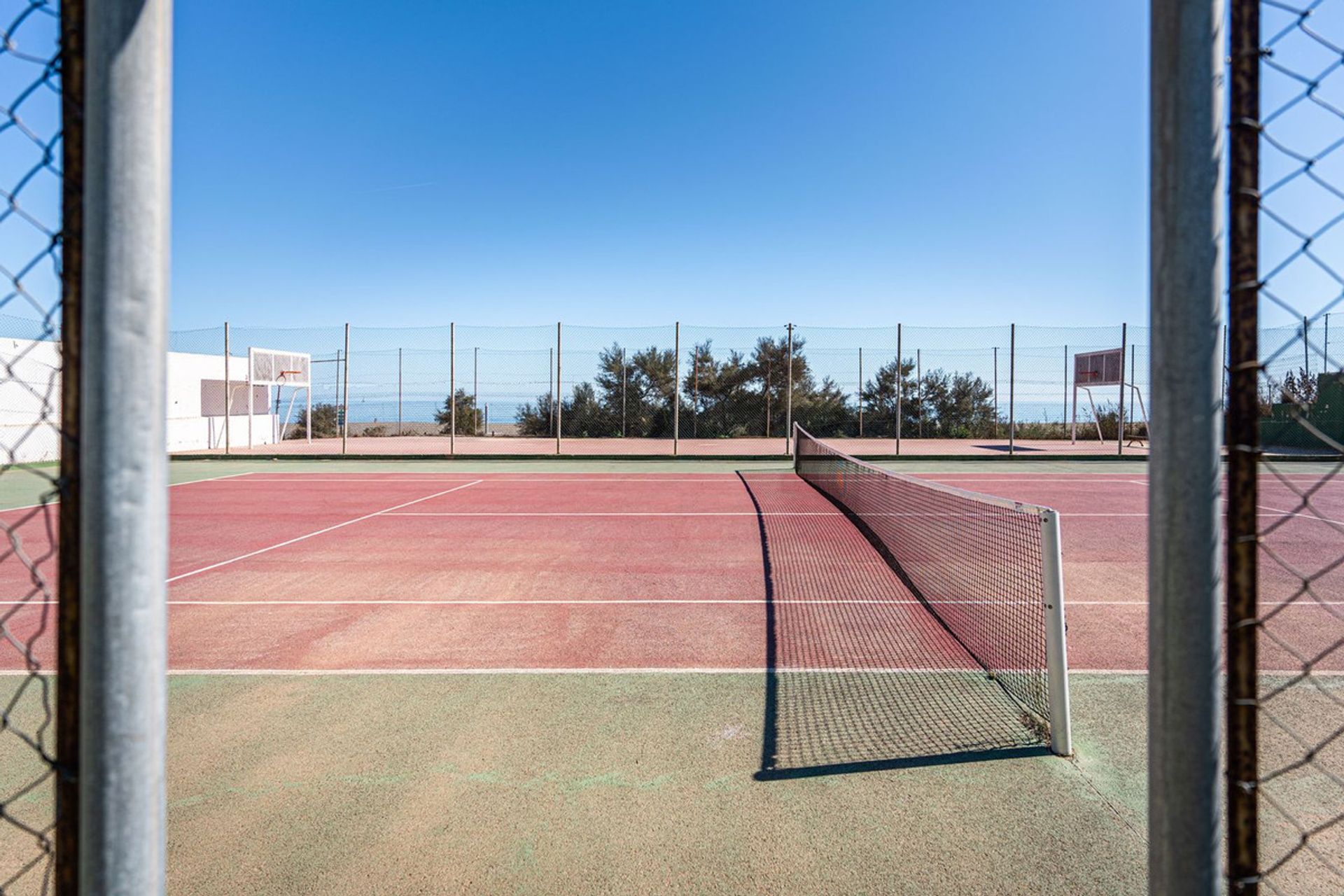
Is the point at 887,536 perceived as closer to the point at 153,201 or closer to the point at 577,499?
the point at 577,499

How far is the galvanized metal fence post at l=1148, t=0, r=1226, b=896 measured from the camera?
1.11 meters

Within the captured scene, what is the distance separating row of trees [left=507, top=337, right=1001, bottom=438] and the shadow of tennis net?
754 inches

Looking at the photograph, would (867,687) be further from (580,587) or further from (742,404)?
(742,404)

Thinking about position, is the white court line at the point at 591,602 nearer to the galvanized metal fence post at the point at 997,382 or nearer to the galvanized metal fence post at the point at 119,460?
the galvanized metal fence post at the point at 119,460

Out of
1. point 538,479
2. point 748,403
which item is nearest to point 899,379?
point 748,403

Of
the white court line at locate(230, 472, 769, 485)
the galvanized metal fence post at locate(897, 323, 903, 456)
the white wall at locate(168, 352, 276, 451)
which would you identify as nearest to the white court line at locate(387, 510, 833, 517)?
the white court line at locate(230, 472, 769, 485)

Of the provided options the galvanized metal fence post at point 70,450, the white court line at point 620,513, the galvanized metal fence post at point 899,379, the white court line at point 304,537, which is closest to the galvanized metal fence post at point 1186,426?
the galvanized metal fence post at point 70,450

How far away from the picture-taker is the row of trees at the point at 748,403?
25531mm

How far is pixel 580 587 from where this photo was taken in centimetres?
625

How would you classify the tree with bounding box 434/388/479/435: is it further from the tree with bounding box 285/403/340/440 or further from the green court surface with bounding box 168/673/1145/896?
the green court surface with bounding box 168/673/1145/896

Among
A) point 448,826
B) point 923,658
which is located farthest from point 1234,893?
point 923,658

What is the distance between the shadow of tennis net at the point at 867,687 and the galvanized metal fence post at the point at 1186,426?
82.5 inches

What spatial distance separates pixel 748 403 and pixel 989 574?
20.5 m

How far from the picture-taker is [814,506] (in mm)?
11094
